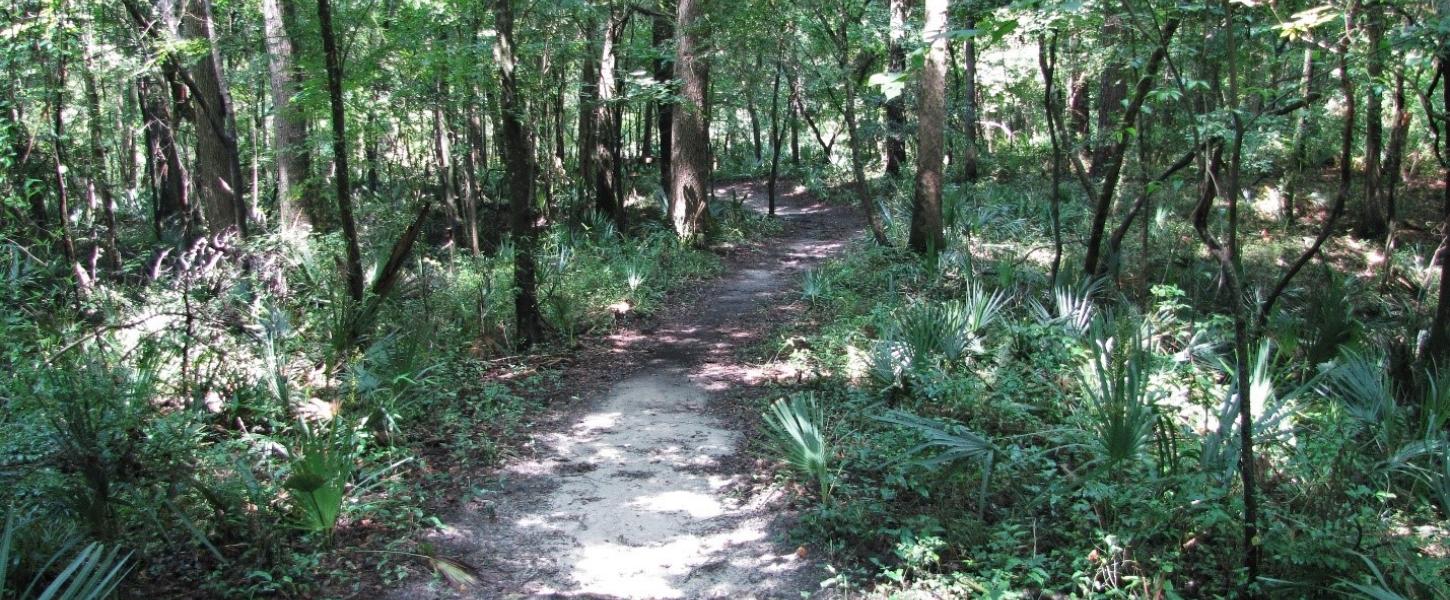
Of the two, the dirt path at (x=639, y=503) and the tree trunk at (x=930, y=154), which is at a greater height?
the tree trunk at (x=930, y=154)

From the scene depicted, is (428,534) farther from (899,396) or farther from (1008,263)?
(1008,263)

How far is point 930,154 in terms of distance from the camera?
11797mm

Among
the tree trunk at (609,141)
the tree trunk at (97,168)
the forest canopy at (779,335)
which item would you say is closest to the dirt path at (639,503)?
the forest canopy at (779,335)

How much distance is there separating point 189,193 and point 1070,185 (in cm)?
1950

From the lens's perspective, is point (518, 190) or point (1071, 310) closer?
point (1071, 310)

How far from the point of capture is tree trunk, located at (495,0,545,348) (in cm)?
792

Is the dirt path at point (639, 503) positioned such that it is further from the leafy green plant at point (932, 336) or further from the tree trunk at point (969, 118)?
the tree trunk at point (969, 118)

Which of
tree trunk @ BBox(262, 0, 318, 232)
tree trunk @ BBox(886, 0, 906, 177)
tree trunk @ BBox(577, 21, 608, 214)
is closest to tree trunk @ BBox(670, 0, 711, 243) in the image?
tree trunk @ BBox(577, 21, 608, 214)

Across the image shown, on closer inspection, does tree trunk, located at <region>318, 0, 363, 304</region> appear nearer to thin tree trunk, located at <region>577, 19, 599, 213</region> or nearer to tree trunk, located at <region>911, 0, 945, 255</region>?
tree trunk, located at <region>911, 0, 945, 255</region>

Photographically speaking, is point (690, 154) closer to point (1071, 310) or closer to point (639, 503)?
point (1071, 310)

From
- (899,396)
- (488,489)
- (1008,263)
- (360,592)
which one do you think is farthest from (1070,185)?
(360,592)

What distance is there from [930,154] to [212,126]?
9.09 m

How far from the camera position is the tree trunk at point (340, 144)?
6.70 metres

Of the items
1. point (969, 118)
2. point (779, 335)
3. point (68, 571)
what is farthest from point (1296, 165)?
point (68, 571)
